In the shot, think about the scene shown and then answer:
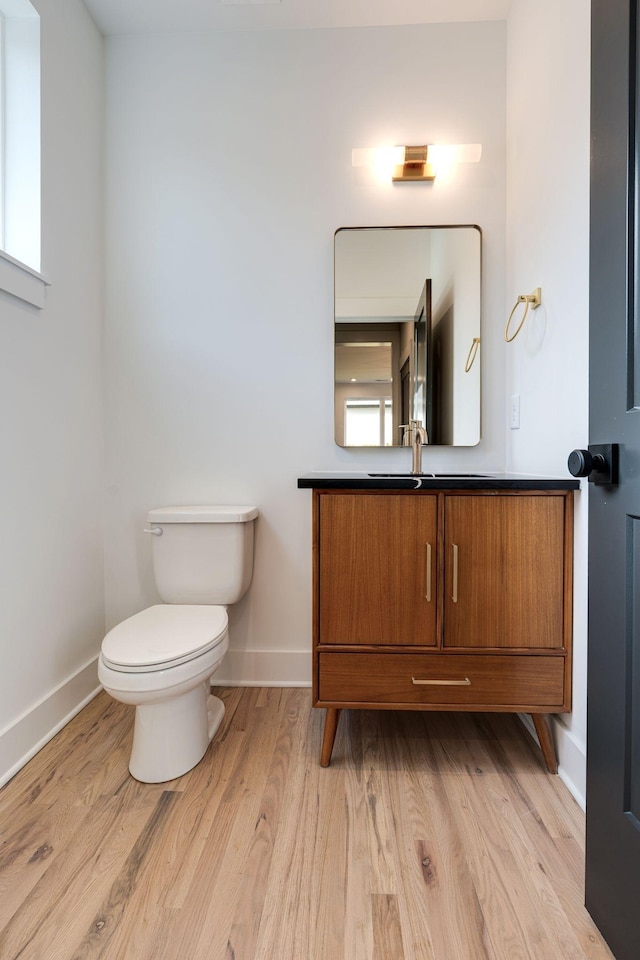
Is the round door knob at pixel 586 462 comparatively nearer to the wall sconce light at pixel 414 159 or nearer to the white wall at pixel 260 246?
the white wall at pixel 260 246

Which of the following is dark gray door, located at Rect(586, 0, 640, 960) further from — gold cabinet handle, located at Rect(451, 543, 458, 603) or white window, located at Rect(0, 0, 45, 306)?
white window, located at Rect(0, 0, 45, 306)

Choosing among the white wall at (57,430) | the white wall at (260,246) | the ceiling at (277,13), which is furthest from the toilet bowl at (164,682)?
the ceiling at (277,13)

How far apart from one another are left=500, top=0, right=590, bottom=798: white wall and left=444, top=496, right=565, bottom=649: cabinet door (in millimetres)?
64

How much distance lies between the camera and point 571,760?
1.35 meters

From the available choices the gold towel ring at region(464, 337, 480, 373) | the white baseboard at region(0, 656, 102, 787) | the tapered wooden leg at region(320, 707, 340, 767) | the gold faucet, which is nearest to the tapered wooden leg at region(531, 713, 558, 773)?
the tapered wooden leg at region(320, 707, 340, 767)

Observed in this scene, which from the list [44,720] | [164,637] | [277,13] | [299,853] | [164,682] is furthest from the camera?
[277,13]

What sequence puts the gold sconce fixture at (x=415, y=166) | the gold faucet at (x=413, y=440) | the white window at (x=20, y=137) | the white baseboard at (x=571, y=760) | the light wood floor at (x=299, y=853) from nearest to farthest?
the light wood floor at (x=299, y=853), the white baseboard at (x=571, y=760), the white window at (x=20, y=137), the gold faucet at (x=413, y=440), the gold sconce fixture at (x=415, y=166)

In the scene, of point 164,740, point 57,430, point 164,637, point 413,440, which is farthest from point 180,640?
point 413,440

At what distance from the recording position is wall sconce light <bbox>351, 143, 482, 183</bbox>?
74.4 inches

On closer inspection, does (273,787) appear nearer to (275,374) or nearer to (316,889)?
(316,889)

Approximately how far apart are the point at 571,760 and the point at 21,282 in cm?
211

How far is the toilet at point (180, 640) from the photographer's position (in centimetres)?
130

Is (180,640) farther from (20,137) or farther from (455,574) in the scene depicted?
(20,137)

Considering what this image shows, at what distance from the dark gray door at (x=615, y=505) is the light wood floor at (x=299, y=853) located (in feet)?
0.64
